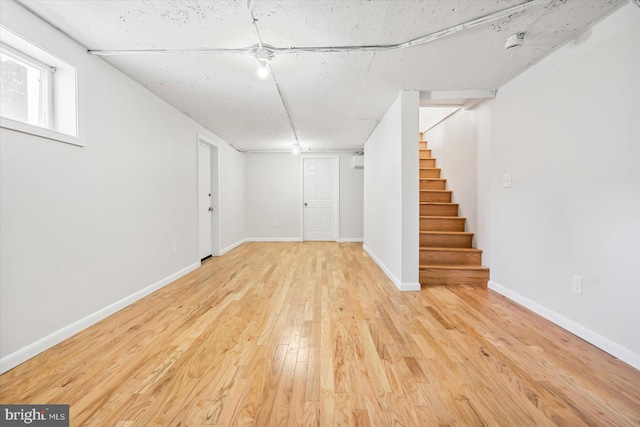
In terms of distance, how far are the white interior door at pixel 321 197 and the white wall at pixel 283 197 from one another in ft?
0.48

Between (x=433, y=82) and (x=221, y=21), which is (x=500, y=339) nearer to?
(x=433, y=82)

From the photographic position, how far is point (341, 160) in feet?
20.7

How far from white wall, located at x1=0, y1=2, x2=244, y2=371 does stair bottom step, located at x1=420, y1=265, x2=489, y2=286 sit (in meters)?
3.08

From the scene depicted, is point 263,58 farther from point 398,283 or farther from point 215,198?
point 215,198

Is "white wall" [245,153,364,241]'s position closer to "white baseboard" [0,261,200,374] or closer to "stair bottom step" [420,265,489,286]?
"stair bottom step" [420,265,489,286]

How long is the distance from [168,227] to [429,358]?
118 inches

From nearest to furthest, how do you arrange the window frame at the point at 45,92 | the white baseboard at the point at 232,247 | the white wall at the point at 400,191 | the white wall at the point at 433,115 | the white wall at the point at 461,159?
the window frame at the point at 45,92 → the white wall at the point at 400,191 → the white wall at the point at 461,159 → the white wall at the point at 433,115 → the white baseboard at the point at 232,247

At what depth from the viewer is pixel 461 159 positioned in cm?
369

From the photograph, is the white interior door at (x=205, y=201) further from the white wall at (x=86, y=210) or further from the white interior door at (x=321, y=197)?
the white interior door at (x=321, y=197)

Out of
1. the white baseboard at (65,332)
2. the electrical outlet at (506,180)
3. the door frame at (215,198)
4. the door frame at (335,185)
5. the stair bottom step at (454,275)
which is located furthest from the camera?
the door frame at (335,185)

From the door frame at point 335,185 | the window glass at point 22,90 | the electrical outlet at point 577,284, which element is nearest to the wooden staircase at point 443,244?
the electrical outlet at point 577,284

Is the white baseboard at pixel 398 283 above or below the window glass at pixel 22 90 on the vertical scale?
below

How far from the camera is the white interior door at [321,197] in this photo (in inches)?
248

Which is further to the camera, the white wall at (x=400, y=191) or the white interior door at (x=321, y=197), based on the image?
the white interior door at (x=321, y=197)
